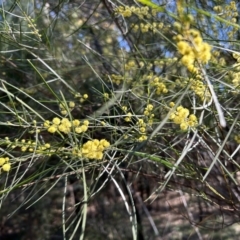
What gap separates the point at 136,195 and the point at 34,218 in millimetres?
820

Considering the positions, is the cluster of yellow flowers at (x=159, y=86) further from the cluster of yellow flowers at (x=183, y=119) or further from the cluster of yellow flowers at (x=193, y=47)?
the cluster of yellow flowers at (x=193, y=47)

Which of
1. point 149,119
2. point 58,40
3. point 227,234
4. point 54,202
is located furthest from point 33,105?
point 227,234

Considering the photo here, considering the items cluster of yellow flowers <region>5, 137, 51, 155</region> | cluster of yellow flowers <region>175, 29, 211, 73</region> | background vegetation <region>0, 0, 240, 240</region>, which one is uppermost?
cluster of yellow flowers <region>175, 29, 211, 73</region>

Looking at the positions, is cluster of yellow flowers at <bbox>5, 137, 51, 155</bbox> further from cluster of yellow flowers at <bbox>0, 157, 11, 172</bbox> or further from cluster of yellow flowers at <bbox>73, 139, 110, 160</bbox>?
cluster of yellow flowers at <bbox>73, 139, 110, 160</bbox>

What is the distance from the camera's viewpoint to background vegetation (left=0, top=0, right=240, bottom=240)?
0.99m

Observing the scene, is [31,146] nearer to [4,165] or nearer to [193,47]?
[4,165]

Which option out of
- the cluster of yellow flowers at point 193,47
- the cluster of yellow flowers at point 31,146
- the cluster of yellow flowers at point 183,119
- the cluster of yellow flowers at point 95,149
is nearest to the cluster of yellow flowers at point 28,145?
the cluster of yellow flowers at point 31,146

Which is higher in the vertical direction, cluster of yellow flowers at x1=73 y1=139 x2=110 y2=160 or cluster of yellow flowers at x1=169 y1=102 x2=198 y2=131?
cluster of yellow flowers at x1=73 y1=139 x2=110 y2=160

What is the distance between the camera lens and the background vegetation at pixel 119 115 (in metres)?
0.99

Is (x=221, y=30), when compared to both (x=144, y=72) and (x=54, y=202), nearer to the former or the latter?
(x=144, y=72)

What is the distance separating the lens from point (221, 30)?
5.31 ft

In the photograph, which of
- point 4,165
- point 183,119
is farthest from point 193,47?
point 4,165

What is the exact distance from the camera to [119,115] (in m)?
1.20

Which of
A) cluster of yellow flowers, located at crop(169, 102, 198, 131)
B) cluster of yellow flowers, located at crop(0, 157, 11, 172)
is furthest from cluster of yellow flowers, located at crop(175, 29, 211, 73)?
cluster of yellow flowers, located at crop(0, 157, 11, 172)
